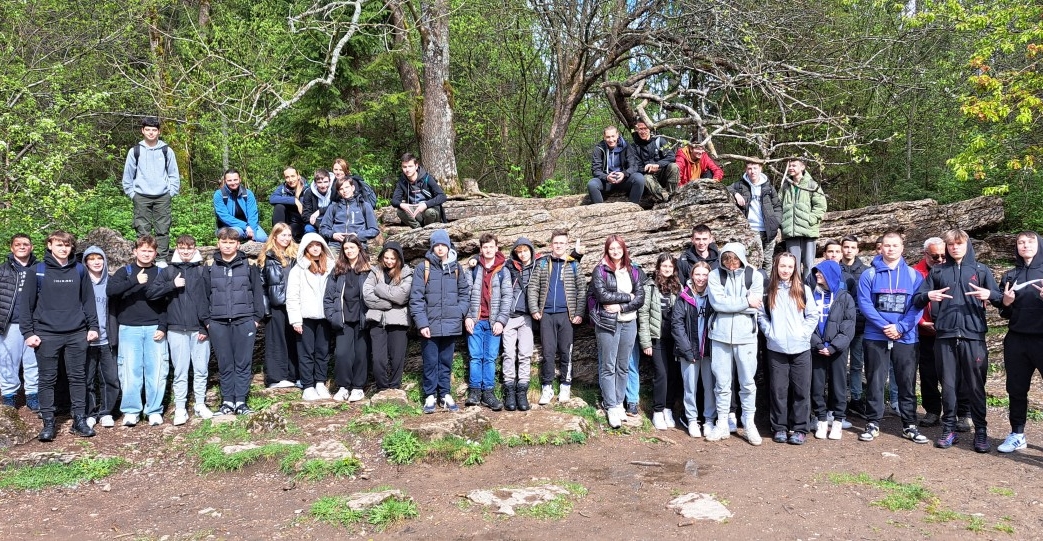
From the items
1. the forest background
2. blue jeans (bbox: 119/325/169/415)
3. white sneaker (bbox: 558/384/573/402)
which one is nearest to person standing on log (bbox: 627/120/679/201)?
the forest background

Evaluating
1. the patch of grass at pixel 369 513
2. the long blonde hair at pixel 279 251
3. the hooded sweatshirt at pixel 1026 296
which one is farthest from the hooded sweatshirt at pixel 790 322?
the long blonde hair at pixel 279 251

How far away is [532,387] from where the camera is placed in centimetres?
878

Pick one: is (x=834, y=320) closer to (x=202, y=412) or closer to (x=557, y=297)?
(x=557, y=297)

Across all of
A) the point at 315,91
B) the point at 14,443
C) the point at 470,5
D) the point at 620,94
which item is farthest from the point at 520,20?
the point at 14,443

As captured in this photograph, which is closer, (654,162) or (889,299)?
(889,299)

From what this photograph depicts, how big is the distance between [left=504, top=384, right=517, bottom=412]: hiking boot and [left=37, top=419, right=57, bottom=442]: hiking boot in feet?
16.9

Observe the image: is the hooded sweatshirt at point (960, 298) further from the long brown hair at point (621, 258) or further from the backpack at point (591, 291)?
the long brown hair at point (621, 258)

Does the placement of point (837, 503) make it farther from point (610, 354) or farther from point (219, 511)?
point (219, 511)

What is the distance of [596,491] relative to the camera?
6000 mm

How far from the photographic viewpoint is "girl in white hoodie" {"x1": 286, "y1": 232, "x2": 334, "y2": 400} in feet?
26.5

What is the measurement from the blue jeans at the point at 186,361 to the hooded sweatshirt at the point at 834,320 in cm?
734

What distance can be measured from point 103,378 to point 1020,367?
1038 cm

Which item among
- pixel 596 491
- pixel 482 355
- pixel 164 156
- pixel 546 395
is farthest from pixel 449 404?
pixel 164 156

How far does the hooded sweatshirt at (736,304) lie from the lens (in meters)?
7.29
